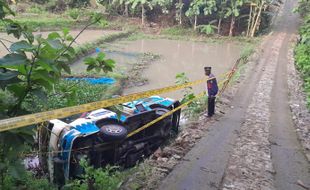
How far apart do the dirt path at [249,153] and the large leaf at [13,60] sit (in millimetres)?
3141

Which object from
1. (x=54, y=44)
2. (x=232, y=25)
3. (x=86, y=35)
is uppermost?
(x=54, y=44)

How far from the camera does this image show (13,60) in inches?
93.1

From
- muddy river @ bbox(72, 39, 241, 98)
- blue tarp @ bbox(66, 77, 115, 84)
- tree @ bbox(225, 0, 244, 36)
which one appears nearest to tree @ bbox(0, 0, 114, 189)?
muddy river @ bbox(72, 39, 241, 98)

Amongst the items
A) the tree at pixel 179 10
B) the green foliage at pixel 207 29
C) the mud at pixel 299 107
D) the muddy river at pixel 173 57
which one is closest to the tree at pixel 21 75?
the mud at pixel 299 107

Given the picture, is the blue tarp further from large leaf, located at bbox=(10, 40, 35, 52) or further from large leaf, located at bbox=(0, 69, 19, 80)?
large leaf, located at bbox=(10, 40, 35, 52)

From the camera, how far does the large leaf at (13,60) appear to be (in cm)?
233

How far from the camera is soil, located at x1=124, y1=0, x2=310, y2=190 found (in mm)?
5457

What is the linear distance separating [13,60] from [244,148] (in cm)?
556

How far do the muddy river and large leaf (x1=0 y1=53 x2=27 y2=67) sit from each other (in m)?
11.7

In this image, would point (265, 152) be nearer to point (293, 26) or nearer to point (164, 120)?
point (164, 120)

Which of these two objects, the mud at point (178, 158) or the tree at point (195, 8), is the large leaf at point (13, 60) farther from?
the tree at point (195, 8)

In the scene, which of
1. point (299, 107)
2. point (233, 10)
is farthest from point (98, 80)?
point (233, 10)

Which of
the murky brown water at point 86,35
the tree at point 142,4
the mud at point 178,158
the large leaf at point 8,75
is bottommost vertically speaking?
the mud at point 178,158

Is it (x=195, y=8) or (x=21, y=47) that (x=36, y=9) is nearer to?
(x=195, y=8)
